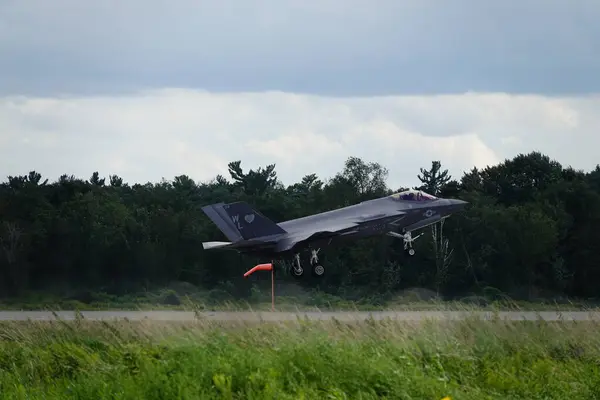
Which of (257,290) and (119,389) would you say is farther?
(257,290)

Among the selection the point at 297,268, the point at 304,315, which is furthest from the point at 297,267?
the point at 304,315

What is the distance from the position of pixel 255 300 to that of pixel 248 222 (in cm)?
312

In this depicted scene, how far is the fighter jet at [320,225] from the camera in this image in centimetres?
3894

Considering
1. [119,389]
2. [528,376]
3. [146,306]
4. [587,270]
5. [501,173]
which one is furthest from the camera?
[501,173]

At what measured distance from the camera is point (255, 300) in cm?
3862

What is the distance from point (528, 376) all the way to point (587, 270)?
85.8 feet

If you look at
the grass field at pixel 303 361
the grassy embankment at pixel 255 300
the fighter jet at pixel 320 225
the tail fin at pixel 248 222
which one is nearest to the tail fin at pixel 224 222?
the fighter jet at pixel 320 225

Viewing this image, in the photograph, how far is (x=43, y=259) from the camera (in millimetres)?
43719

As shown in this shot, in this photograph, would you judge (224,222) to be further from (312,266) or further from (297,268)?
(312,266)

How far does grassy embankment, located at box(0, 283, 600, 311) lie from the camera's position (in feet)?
122

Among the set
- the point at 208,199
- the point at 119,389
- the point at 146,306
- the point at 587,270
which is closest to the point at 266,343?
the point at 119,389

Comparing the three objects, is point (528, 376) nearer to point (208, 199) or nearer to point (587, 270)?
point (587, 270)

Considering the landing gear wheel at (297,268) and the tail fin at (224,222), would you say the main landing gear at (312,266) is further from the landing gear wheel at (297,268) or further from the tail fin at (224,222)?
the tail fin at (224,222)

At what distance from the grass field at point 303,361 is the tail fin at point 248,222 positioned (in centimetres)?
1364
